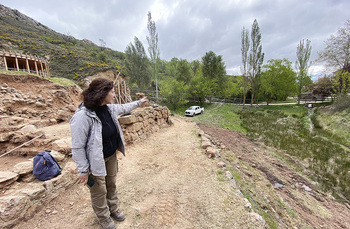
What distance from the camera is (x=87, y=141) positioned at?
1656 millimetres

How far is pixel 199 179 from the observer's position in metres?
3.58

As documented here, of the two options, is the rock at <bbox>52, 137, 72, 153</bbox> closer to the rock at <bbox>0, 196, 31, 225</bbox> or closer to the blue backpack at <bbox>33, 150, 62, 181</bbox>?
the blue backpack at <bbox>33, 150, 62, 181</bbox>

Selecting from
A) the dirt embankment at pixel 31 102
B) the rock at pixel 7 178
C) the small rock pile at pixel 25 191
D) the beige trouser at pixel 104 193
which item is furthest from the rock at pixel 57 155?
the beige trouser at pixel 104 193

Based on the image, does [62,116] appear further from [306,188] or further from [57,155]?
[306,188]

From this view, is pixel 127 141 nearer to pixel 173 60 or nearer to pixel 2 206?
pixel 2 206

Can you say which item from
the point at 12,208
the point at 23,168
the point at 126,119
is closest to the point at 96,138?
the point at 12,208

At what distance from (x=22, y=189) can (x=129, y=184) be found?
6.00ft

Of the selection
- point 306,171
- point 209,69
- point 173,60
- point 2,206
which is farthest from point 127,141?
point 173,60

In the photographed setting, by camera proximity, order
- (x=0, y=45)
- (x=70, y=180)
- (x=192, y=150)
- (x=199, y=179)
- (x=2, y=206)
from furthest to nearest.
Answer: (x=0, y=45), (x=192, y=150), (x=199, y=179), (x=70, y=180), (x=2, y=206)

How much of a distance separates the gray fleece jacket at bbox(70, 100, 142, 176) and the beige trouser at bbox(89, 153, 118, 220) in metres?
0.19

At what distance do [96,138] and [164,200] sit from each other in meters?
2.02

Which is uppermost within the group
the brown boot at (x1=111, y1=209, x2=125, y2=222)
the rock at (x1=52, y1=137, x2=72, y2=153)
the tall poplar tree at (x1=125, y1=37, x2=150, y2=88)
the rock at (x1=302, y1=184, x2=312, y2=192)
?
the tall poplar tree at (x1=125, y1=37, x2=150, y2=88)

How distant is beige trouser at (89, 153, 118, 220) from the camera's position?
1789 millimetres

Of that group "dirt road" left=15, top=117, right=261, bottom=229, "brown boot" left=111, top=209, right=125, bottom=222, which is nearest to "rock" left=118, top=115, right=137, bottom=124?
"dirt road" left=15, top=117, right=261, bottom=229
